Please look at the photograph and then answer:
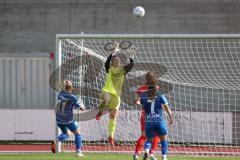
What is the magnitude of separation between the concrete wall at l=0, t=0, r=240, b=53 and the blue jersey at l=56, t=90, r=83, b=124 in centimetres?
1132

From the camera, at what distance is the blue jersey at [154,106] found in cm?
1331

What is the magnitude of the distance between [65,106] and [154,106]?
288 cm

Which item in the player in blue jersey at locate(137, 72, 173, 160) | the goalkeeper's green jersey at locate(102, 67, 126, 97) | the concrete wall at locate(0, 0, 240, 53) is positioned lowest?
the player in blue jersey at locate(137, 72, 173, 160)

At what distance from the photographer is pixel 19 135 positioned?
2197 cm

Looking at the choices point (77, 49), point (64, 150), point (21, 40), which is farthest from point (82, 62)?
point (21, 40)

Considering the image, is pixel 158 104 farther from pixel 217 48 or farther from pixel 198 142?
pixel 217 48

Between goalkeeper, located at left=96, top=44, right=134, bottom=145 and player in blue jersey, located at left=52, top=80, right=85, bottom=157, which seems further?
goalkeeper, located at left=96, top=44, right=134, bottom=145

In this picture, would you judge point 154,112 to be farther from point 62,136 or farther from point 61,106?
point 62,136

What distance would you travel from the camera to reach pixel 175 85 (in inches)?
811

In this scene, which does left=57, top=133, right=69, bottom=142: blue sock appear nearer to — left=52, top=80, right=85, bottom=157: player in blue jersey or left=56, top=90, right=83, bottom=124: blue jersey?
left=52, top=80, right=85, bottom=157: player in blue jersey

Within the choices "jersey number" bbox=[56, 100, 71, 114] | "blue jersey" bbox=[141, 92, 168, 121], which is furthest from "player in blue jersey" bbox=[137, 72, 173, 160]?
"jersey number" bbox=[56, 100, 71, 114]

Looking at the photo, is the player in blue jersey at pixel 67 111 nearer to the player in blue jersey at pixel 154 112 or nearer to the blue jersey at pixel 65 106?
the blue jersey at pixel 65 106

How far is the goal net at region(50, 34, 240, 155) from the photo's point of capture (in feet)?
58.5

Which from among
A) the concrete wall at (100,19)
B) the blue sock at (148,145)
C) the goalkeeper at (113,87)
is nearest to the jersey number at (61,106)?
the goalkeeper at (113,87)
